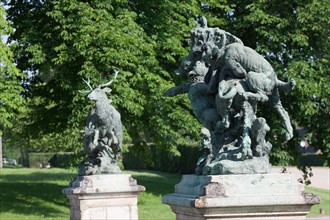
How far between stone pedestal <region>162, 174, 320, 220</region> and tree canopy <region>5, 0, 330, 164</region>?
46.6 ft

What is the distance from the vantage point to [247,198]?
5301 millimetres

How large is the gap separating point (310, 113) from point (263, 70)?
1698 centimetres

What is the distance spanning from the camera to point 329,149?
23.2 m

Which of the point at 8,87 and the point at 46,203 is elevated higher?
the point at 8,87

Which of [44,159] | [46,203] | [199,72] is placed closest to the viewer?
[199,72]

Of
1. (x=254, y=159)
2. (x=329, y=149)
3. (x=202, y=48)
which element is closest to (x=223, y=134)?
(x=254, y=159)

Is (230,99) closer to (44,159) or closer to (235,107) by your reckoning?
(235,107)

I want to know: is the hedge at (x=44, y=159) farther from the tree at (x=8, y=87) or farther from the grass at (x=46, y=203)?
the tree at (x=8, y=87)

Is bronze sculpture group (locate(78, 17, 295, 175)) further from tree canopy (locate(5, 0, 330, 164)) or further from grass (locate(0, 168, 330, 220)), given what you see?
grass (locate(0, 168, 330, 220))

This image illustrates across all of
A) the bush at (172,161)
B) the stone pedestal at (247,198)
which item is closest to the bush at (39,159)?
the bush at (172,161)

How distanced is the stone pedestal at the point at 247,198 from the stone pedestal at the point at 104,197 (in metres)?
7.02

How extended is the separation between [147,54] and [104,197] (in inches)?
366

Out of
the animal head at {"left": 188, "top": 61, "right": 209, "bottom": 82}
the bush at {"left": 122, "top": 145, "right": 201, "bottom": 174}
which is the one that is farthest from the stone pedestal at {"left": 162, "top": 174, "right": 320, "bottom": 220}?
the bush at {"left": 122, "top": 145, "right": 201, "bottom": 174}

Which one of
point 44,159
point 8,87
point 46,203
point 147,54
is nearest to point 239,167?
point 8,87
